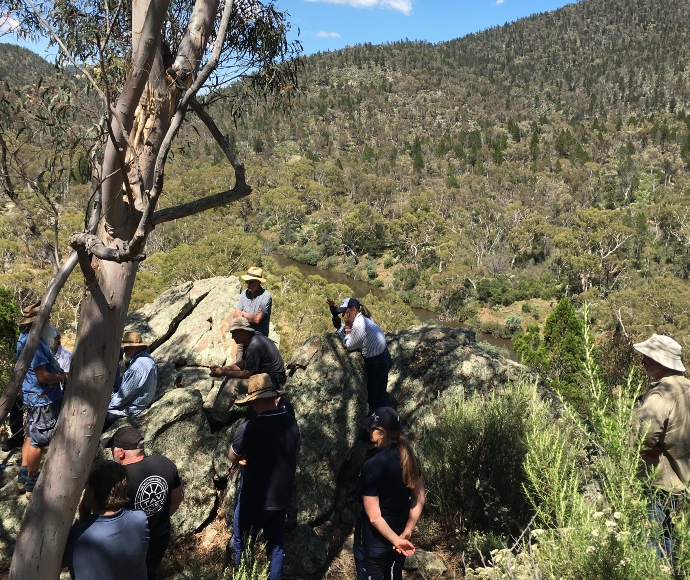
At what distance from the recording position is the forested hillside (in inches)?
1241

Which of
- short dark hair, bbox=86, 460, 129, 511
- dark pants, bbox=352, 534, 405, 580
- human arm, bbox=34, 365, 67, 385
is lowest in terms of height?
dark pants, bbox=352, 534, 405, 580

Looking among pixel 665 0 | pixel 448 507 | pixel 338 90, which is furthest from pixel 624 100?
pixel 448 507

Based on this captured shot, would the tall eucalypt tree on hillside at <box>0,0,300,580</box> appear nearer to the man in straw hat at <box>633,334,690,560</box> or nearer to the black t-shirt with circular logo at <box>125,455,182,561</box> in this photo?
the black t-shirt with circular logo at <box>125,455,182,561</box>

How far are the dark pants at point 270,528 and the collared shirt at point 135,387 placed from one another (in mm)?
1490

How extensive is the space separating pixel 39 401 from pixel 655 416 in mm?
4016

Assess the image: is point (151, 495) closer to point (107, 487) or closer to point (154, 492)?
point (154, 492)

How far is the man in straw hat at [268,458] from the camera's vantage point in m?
3.08

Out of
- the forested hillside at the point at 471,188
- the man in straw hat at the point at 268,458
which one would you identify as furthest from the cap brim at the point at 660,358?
the forested hillside at the point at 471,188

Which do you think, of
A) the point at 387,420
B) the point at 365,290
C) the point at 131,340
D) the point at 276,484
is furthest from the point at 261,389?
the point at 365,290

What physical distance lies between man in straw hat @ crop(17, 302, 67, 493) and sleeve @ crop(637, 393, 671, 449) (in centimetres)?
378

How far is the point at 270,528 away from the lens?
315 centimetres

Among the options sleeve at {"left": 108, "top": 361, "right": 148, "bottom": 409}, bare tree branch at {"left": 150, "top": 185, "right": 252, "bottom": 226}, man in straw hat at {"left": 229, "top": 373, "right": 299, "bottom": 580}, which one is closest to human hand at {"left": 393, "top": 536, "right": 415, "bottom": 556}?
man in straw hat at {"left": 229, "top": 373, "right": 299, "bottom": 580}

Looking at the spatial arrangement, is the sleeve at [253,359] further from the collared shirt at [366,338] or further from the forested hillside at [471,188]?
the forested hillside at [471,188]

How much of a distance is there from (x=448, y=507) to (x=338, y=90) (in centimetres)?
12766
